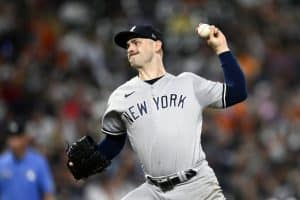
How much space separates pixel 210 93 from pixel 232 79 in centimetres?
19

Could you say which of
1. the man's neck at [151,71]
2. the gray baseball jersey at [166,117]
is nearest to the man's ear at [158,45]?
the man's neck at [151,71]

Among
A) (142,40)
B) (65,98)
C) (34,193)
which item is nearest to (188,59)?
(65,98)

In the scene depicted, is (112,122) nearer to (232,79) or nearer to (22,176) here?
(232,79)

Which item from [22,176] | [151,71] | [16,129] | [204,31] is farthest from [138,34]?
[22,176]

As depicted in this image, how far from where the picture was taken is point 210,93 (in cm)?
761

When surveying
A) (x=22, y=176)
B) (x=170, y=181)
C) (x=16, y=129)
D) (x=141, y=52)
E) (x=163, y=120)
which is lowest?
(x=22, y=176)

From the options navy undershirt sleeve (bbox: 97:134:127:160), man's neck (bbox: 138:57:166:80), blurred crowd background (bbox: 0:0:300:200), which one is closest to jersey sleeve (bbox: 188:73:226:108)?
man's neck (bbox: 138:57:166:80)

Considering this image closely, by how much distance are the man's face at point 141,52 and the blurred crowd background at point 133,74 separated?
5.72 meters

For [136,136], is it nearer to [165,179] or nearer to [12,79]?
→ [165,179]

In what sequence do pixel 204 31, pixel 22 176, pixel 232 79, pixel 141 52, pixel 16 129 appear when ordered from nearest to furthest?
1. pixel 204 31
2. pixel 232 79
3. pixel 141 52
4. pixel 16 129
5. pixel 22 176

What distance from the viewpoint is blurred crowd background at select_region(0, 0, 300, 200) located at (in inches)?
560

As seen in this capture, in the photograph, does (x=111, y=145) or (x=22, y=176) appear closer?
(x=111, y=145)

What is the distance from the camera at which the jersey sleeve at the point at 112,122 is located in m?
7.76

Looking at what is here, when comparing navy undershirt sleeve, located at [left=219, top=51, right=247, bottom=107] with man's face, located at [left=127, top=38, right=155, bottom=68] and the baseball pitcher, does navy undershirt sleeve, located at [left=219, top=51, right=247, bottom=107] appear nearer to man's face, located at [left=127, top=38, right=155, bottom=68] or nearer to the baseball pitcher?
the baseball pitcher
